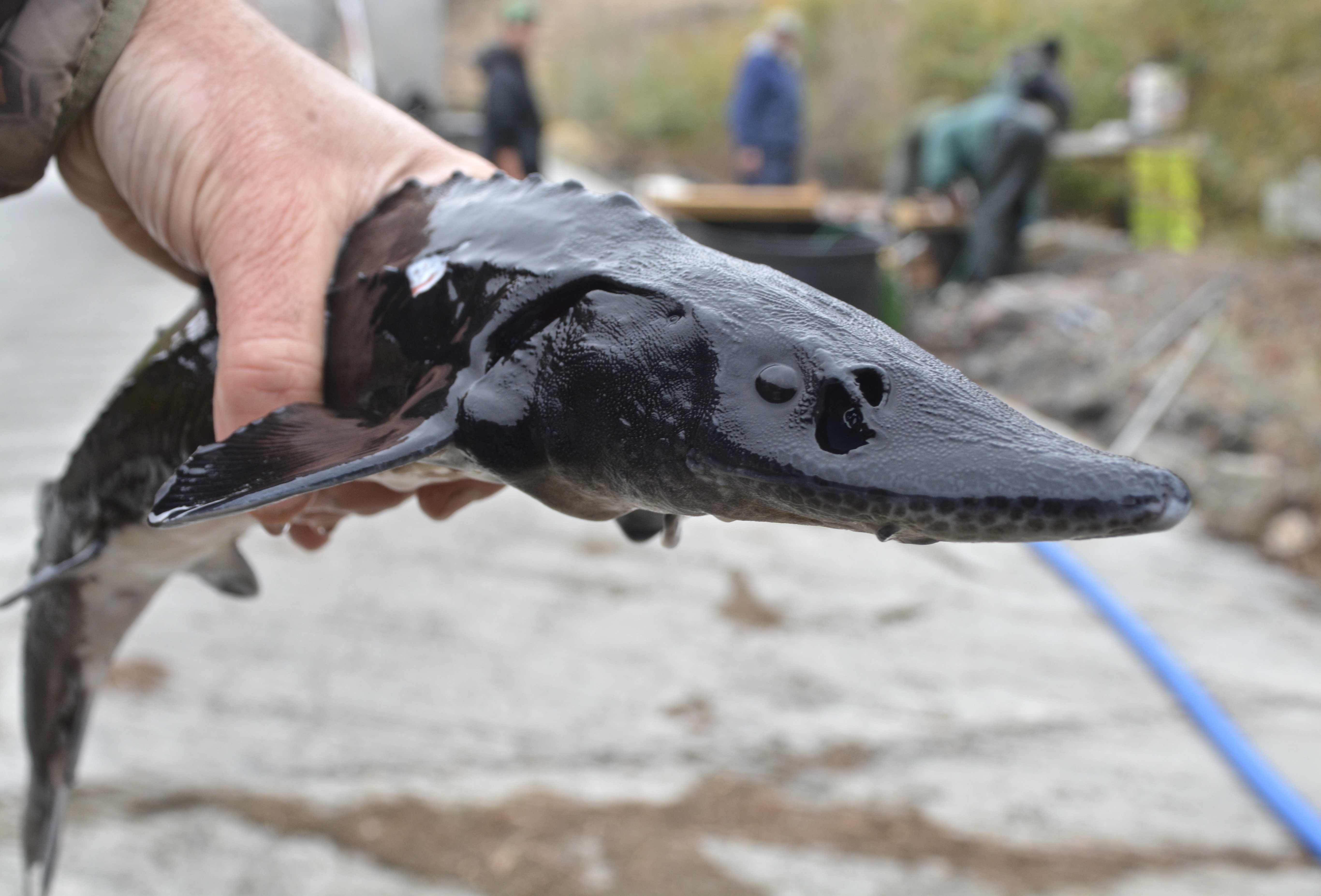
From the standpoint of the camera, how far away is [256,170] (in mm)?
1429

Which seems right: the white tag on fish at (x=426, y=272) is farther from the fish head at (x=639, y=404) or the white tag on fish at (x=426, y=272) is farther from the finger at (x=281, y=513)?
the finger at (x=281, y=513)

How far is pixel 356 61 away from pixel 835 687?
12.3 meters

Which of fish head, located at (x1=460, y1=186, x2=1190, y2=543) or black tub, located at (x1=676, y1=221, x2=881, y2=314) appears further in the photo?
black tub, located at (x1=676, y1=221, x2=881, y2=314)

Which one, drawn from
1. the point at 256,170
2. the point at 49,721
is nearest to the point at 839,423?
the point at 256,170

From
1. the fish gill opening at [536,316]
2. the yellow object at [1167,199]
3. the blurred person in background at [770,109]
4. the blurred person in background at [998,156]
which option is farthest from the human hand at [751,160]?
the fish gill opening at [536,316]

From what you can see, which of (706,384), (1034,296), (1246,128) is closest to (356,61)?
(1034,296)

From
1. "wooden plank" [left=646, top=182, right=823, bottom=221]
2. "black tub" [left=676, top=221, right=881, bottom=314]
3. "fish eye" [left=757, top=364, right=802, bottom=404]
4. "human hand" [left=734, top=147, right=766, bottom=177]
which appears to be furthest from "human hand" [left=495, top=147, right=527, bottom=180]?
"fish eye" [left=757, top=364, right=802, bottom=404]

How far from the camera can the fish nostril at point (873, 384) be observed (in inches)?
38.1

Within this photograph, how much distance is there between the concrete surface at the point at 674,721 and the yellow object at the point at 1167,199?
322 inches

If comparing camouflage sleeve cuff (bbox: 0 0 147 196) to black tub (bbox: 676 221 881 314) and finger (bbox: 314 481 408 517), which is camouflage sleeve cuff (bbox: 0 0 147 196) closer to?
finger (bbox: 314 481 408 517)

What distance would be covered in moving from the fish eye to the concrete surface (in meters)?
1.83

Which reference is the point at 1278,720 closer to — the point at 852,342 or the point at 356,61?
the point at 852,342

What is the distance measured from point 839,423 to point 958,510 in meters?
0.15

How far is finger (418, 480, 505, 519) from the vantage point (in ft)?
5.11
